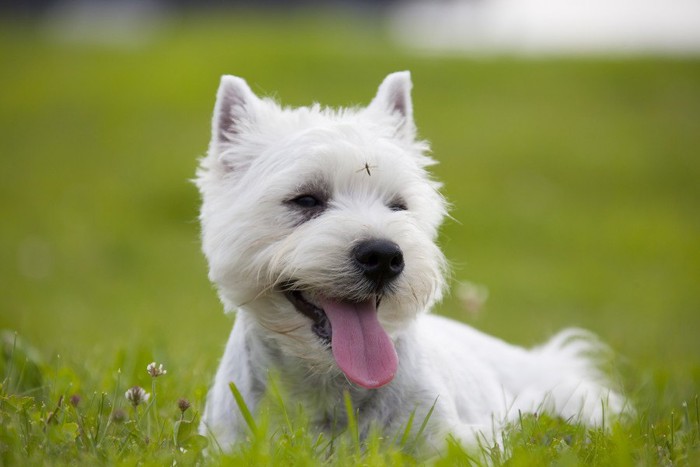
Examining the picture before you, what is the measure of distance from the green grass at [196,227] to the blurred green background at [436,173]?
0.07 m

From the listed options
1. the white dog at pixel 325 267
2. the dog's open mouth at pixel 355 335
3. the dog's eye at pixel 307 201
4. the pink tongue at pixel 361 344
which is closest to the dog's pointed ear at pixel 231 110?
the white dog at pixel 325 267

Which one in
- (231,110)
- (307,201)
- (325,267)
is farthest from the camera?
(231,110)

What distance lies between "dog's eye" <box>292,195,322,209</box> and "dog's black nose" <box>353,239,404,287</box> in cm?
45

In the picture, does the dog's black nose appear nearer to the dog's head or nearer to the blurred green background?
the dog's head

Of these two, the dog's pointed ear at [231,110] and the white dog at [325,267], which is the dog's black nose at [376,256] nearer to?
the white dog at [325,267]

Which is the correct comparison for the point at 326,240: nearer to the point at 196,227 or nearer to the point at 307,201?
the point at 307,201

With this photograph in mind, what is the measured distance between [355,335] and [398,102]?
1.65 metres

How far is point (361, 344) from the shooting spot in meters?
4.35

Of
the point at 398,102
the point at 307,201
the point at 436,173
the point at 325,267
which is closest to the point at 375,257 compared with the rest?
the point at 325,267

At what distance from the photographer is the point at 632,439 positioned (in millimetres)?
4105

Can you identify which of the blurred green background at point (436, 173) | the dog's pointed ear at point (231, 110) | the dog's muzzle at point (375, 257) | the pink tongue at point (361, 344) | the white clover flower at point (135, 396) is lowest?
the blurred green background at point (436, 173)

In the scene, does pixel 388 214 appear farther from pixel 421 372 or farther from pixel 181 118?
pixel 181 118

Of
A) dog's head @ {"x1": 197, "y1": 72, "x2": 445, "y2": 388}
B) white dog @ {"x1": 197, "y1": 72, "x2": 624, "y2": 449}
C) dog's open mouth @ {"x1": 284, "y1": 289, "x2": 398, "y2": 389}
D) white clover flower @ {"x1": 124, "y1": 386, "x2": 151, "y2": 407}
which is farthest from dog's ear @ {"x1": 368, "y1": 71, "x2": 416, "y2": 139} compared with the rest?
white clover flower @ {"x1": 124, "y1": 386, "x2": 151, "y2": 407}

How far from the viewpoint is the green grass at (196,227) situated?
4.16 m
